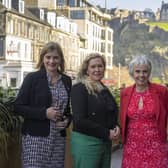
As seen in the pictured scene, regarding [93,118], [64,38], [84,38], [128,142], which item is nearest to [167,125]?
[128,142]

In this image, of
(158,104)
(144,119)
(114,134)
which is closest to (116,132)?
(114,134)

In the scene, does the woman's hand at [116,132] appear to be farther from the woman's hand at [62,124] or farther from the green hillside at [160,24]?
the green hillside at [160,24]

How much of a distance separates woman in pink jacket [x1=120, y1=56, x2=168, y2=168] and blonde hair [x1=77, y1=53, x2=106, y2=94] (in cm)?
22

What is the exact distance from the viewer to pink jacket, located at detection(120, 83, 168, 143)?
3451 millimetres

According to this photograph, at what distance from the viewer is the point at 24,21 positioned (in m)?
54.0

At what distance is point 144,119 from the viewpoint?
3.45 metres

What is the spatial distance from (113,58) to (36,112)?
3736 inches

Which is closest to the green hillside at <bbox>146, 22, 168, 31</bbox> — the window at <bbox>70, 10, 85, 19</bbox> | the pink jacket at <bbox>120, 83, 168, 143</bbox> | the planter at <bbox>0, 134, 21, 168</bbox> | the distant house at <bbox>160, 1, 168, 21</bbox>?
the distant house at <bbox>160, 1, 168, 21</bbox>

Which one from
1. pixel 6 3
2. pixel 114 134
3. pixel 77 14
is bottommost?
pixel 114 134

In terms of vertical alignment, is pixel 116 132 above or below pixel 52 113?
below

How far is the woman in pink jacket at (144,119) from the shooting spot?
3.45 metres

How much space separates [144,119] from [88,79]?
48 cm

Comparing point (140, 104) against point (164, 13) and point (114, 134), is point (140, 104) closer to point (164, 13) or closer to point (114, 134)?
point (114, 134)

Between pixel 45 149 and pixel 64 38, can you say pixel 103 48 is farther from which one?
pixel 45 149
